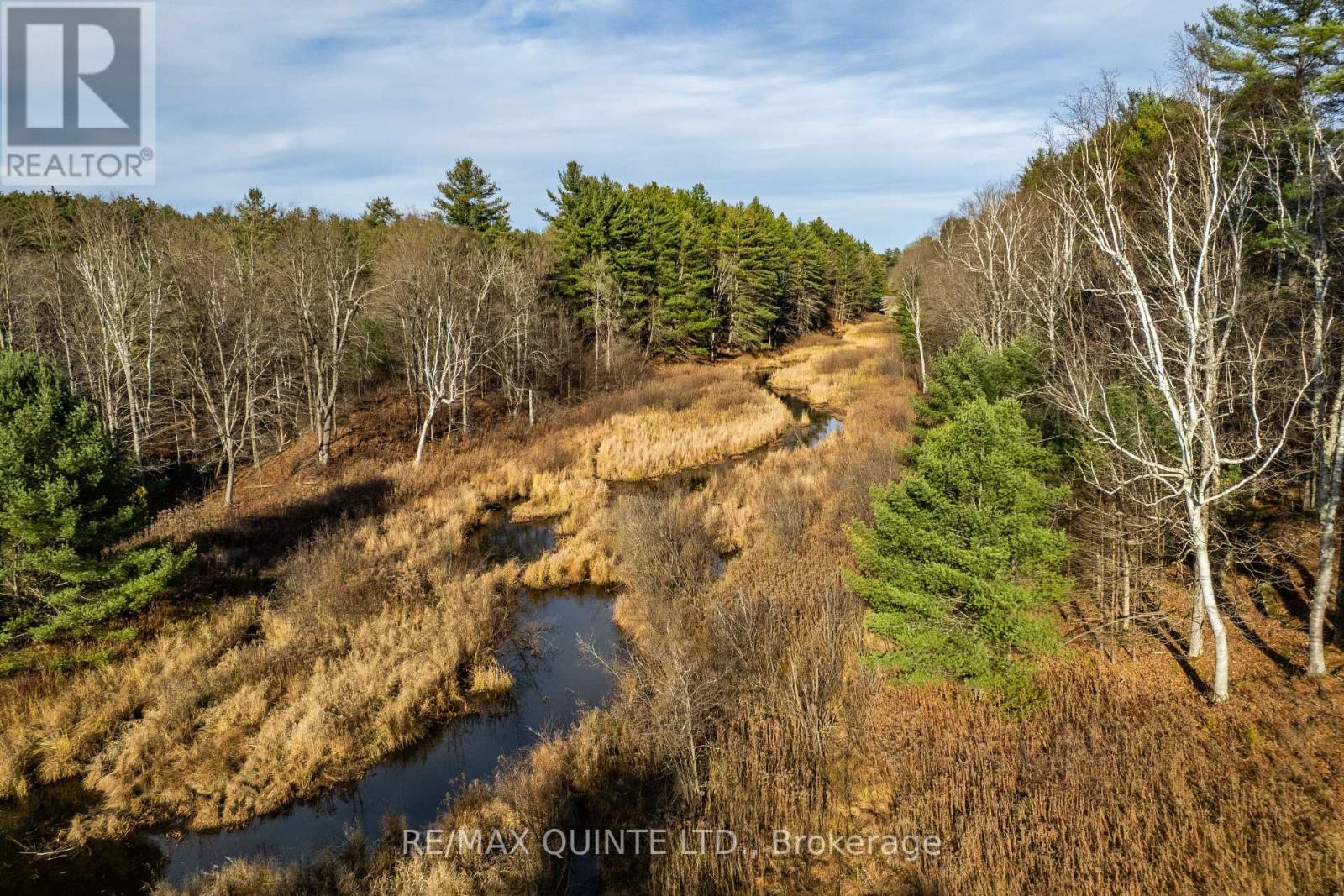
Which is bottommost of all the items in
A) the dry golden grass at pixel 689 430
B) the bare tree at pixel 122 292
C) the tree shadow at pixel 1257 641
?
the tree shadow at pixel 1257 641

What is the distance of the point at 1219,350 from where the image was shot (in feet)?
26.5

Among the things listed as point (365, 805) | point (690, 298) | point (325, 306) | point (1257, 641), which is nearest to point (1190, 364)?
point (1257, 641)

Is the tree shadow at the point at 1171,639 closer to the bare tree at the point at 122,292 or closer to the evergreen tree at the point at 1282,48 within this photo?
the evergreen tree at the point at 1282,48

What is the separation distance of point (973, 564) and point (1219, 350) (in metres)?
4.31

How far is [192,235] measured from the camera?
26625 mm

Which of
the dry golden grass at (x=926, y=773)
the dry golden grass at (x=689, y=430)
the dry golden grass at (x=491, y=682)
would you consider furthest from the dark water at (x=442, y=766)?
the dry golden grass at (x=689, y=430)

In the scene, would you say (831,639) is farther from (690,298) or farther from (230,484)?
(690,298)

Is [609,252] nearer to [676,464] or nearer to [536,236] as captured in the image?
[536,236]

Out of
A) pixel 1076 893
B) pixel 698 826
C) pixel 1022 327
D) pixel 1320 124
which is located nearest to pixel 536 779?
pixel 698 826

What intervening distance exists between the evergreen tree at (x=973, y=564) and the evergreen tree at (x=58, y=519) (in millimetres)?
12298

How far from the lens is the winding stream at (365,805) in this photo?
739 centimetres

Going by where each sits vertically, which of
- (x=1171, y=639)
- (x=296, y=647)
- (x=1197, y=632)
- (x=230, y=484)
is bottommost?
(x=296, y=647)

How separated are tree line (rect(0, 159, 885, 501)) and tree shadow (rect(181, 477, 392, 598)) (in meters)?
3.20

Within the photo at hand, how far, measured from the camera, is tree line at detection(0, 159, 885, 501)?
2162 cm
